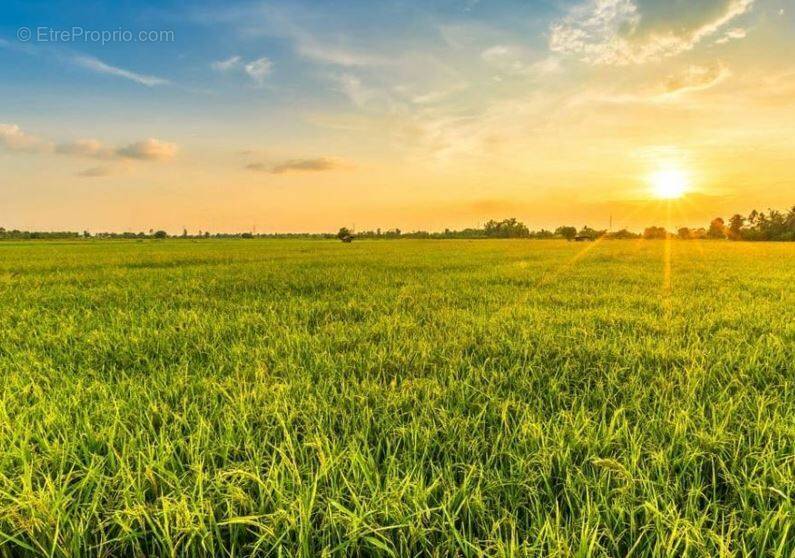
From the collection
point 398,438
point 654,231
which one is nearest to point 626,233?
point 654,231

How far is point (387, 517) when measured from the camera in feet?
4.19

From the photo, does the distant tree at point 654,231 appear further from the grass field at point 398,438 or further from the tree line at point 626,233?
the grass field at point 398,438

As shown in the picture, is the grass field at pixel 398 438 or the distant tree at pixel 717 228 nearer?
the grass field at pixel 398 438

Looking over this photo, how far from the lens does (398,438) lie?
190 centimetres

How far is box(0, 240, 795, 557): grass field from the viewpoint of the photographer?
49.4 inches

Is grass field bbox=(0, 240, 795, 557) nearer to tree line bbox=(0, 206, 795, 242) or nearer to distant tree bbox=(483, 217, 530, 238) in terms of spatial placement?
tree line bbox=(0, 206, 795, 242)

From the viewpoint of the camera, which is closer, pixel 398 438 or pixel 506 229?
pixel 398 438

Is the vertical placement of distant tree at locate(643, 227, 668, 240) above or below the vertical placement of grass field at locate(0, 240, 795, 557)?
above

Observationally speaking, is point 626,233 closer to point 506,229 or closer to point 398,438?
point 506,229

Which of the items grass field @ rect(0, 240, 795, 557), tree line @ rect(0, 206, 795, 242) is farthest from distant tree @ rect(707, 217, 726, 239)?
grass field @ rect(0, 240, 795, 557)

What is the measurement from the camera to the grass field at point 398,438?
1255mm

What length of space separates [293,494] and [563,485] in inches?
39.9

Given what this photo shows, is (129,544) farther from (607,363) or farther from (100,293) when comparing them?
(100,293)

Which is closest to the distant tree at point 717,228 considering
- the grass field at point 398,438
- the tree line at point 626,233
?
the tree line at point 626,233
